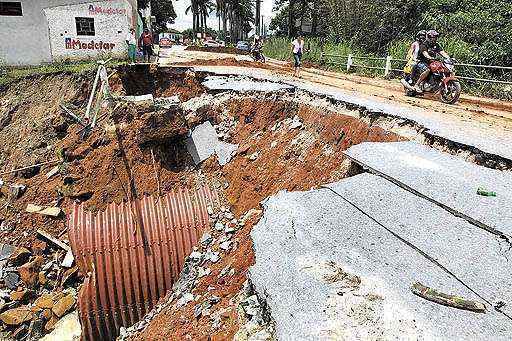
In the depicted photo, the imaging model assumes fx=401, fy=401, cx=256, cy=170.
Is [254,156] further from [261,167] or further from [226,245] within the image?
[226,245]

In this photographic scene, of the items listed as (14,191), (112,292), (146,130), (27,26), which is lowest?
(112,292)

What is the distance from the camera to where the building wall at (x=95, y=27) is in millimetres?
15453

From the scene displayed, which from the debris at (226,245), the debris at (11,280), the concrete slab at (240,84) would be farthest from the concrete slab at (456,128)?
the debris at (11,280)

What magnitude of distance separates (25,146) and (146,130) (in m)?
3.90

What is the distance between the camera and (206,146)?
28.6 feet

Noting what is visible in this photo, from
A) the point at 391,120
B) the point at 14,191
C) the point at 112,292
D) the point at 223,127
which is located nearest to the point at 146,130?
the point at 223,127

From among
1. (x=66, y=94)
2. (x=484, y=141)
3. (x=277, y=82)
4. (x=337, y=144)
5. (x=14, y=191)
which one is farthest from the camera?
(x=66, y=94)

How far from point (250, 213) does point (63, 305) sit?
3438mm

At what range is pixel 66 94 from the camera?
11453 millimetres

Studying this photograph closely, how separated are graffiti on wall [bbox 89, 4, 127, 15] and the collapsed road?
5.26 m

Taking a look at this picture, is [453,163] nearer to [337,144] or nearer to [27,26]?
[337,144]

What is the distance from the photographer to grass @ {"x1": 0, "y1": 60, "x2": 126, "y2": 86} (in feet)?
39.8

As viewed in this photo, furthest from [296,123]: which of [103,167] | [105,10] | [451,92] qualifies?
[105,10]

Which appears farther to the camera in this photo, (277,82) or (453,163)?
(277,82)
